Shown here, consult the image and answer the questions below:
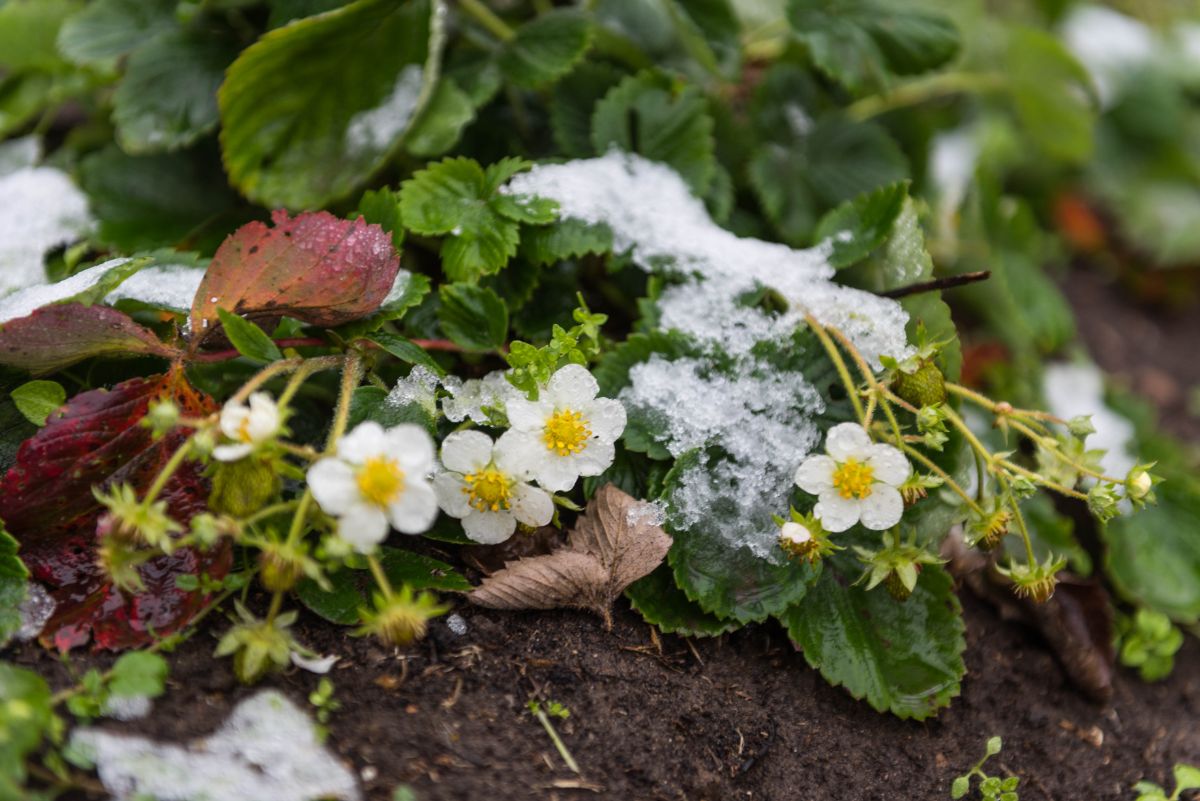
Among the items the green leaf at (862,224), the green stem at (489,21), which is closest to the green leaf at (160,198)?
the green stem at (489,21)

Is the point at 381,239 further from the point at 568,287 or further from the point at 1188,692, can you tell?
the point at 1188,692

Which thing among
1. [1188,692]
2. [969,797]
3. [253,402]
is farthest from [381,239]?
[1188,692]

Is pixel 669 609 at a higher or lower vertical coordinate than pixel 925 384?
lower

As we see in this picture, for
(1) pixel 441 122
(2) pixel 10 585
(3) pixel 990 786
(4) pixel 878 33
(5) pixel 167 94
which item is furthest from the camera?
(4) pixel 878 33

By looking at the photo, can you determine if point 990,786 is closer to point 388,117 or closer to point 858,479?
point 858,479

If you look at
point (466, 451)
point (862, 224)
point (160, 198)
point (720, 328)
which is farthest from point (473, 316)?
point (160, 198)

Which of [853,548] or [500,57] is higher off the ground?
[500,57]

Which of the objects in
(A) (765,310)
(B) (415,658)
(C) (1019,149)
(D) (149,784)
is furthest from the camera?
(C) (1019,149)
